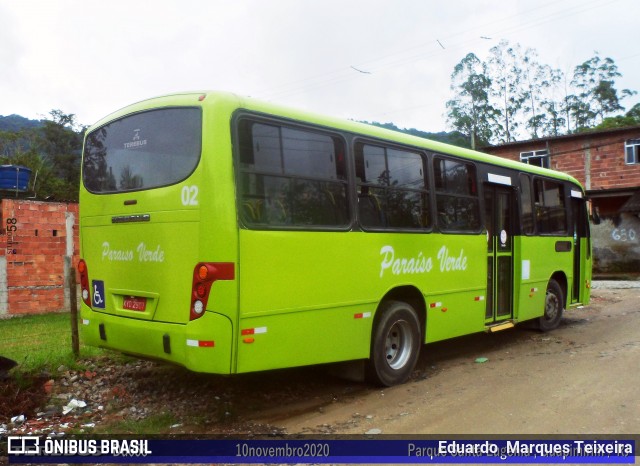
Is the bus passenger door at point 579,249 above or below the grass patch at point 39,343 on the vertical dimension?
above

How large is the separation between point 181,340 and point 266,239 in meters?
1.11

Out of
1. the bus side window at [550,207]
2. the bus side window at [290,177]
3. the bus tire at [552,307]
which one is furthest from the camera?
the bus tire at [552,307]

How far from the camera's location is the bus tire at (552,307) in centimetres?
961

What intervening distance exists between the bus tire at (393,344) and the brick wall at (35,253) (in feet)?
28.4

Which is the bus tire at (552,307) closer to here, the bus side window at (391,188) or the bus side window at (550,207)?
the bus side window at (550,207)

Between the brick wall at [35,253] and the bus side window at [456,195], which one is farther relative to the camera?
the brick wall at [35,253]

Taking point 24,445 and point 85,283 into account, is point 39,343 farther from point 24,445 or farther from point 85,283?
point 24,445

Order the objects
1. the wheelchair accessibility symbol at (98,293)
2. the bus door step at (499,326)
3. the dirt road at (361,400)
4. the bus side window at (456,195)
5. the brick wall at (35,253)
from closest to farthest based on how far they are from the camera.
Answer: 1. the dirt road at (361,400)
2. the wheelchair accessibility symbol at (98,293)
3. the bus side window at (456,195)
4. the bus door step at (499,326)
5. the brick wall at (35,253)

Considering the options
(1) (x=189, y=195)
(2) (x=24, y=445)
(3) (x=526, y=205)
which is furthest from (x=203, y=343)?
(3) (x=526, y=205)

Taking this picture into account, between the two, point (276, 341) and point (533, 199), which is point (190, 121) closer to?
point (276, 341)

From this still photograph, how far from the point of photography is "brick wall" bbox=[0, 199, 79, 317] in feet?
40.1

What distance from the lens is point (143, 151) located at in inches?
209

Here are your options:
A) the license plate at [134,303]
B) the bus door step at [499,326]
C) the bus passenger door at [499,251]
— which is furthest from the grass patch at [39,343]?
the bus passenger door at [499,251]

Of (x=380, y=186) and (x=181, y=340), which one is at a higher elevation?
(x=380, y=186)
